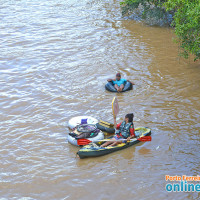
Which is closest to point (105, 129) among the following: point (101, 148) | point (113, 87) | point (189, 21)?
point (101, 148)

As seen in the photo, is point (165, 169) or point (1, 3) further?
point (1, 3)

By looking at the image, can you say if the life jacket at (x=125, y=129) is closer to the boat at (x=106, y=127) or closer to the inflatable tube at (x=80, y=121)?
the boat at (x=106, y=127)

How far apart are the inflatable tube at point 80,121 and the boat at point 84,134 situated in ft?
1.39

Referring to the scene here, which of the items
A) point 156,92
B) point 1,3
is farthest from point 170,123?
point 1,3

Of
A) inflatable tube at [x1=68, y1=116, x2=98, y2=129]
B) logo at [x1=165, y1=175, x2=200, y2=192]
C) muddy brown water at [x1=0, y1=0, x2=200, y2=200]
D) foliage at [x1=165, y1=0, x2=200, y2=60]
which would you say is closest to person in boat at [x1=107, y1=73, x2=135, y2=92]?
muddy brown water at [x1=0, y1=0, x2=200, y2=200]

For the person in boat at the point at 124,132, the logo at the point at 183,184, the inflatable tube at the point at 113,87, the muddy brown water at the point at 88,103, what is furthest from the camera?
the inflatable tube at the point at 113,87

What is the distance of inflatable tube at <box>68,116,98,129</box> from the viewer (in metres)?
10.9

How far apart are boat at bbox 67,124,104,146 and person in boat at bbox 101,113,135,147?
1.33ft

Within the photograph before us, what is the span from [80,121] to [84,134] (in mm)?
896

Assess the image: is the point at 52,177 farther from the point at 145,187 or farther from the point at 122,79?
the point at 122,79

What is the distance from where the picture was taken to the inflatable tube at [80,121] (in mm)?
10906

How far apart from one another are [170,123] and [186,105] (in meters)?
1.60

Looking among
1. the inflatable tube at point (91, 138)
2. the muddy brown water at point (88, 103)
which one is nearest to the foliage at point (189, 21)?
the muddy brown water at point (88, 103)

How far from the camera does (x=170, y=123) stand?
11.4m
